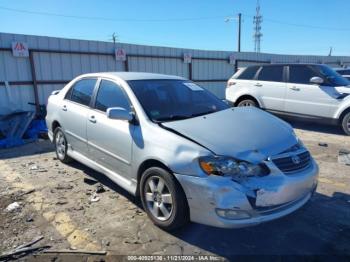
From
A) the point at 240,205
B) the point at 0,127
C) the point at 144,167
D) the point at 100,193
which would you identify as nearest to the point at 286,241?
the point at 240,205

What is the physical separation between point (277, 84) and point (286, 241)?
6.33m

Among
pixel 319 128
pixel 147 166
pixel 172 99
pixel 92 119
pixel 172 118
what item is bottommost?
pixel 319 128

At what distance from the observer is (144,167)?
3416 mm

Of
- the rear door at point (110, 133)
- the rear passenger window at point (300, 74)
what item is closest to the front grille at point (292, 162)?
the rear door at point (110, 133)

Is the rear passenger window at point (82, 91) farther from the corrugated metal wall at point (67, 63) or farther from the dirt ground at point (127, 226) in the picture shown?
the corrugated metal wall at point (67, 63)

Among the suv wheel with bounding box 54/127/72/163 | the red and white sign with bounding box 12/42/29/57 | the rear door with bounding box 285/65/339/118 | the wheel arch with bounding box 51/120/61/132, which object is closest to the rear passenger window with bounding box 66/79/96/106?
the wheel arch with bounding box 51/120/61/132

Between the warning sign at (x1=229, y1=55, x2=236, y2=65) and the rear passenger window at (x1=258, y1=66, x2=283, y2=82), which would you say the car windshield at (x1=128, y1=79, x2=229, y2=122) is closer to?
the rear passenger window at (x1=258, y1=66, x2=283, y2=82)

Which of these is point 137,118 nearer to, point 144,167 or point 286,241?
point 144,167

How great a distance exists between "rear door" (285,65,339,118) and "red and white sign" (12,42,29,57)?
292 inches

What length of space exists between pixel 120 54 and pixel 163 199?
28.6ft

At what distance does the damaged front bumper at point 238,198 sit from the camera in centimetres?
272

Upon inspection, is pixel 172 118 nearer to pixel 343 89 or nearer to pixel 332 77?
pixel 343 89

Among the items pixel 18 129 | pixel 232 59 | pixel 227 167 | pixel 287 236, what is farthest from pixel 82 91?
pixel 232 59

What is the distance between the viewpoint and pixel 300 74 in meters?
Answer: 8.34
